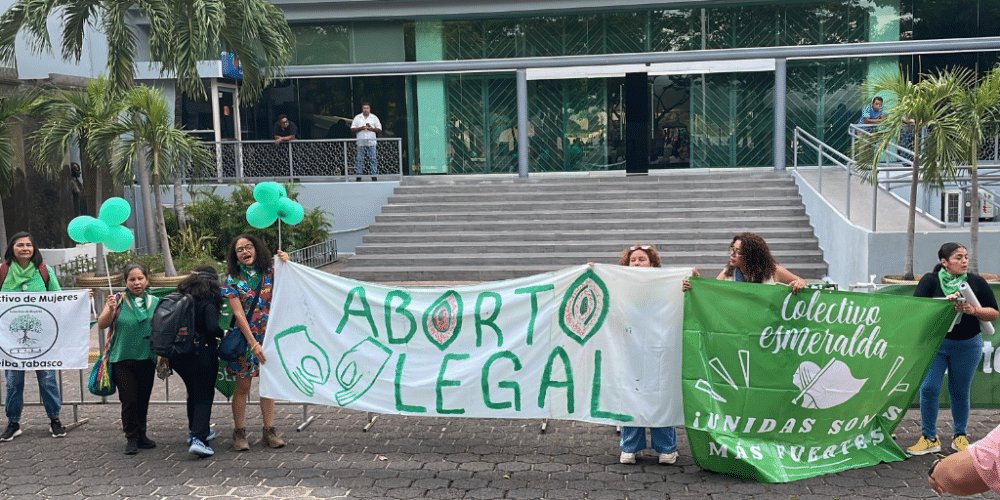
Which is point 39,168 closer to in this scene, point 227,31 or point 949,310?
point 227,31

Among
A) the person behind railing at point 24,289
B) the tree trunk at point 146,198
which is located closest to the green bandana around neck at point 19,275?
the person behind railing at point 24,289

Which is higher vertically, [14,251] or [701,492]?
[14,251]

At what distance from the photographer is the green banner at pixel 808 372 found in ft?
20.8

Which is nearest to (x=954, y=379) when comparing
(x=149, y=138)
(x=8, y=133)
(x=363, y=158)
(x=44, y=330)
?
(x=44, y=330)

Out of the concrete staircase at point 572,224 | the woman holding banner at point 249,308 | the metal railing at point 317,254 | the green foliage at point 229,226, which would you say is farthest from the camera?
the green foliage at point 229,226

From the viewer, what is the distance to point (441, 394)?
6918 mm

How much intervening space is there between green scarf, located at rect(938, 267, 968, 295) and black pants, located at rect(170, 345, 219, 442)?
557 centimetres

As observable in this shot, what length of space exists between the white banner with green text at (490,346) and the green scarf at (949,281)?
6.24ft

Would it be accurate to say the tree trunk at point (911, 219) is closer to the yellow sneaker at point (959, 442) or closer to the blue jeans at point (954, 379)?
the blue jeans at point (954, 379)

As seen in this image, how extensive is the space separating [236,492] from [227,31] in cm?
1040

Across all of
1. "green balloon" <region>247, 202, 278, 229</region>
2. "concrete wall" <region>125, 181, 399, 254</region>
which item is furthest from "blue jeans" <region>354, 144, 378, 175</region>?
"green balloon" <region>247, 202, 278, 229</region>

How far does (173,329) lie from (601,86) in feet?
58.2

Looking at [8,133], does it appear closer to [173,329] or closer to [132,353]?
[132,353]

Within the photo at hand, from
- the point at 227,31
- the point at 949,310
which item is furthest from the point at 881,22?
the point at 949,310
